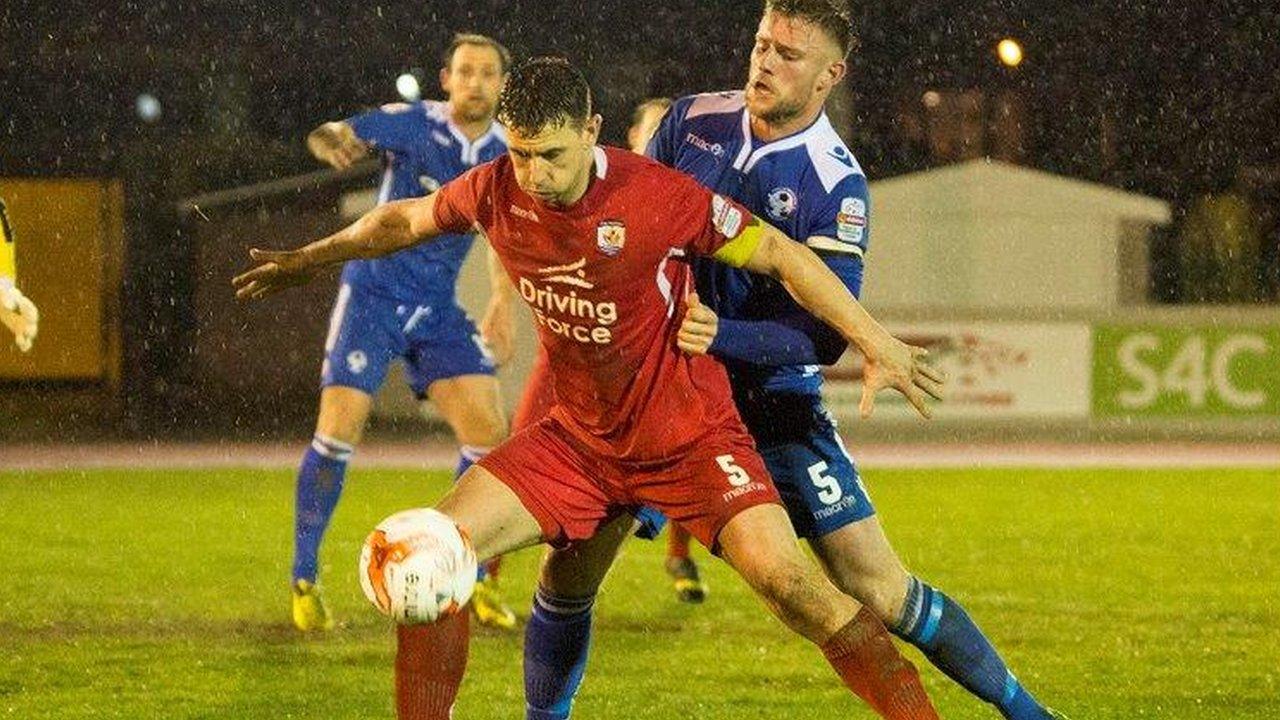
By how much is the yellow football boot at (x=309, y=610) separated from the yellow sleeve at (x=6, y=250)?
1.67m

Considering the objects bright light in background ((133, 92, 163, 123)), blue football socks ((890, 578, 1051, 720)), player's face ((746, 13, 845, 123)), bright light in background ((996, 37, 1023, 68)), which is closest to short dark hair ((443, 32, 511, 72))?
player's face ((746, 13, 845, 123))

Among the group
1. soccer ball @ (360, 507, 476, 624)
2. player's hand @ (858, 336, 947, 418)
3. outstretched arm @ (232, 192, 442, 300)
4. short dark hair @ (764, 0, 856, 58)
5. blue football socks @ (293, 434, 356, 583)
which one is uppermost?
short dark hair @ (764, 0, 856, 58)

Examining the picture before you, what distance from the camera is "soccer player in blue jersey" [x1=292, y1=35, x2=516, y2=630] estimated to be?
25.6ft

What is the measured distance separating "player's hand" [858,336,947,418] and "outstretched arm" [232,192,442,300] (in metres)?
1.17

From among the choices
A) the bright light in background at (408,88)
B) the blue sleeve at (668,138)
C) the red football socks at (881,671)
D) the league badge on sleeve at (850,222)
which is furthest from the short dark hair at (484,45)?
the bright light in background at (408,88)

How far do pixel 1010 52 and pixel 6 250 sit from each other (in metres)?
19.6

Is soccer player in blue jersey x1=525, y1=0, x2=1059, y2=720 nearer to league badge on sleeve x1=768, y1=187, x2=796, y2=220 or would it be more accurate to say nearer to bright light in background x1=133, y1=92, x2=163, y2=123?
league badge on sleeve x1=768, y1=187, x2=796, y2=220

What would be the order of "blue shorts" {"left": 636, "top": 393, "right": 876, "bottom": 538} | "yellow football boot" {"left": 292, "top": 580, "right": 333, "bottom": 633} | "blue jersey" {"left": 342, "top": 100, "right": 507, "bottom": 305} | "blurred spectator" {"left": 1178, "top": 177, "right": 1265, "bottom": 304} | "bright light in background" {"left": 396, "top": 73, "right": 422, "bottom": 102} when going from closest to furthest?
"blue shorts" {"left": 636, "top": 393, "right": 876, "bottom": 538}
"yellow football boot" {"left": 292, "top": 580, "right": 333, "bottom": 633}
"blue jersey" {"left": 342, "top": 100, "right": 507, "bottom": 305}
"blurred spectator" {"left": 1178, "top": 177, "right": 1265, "bottom": 304}
"bright light in background" {"left": 396, "top": 73, "right": 422, "bottom": 102}

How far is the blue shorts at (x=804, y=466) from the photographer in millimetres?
5398

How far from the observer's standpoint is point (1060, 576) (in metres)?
9.48

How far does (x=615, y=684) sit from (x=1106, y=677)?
168cm

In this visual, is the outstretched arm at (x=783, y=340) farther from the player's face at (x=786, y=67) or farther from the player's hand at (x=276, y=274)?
the player's hand at (x=276, y=274)

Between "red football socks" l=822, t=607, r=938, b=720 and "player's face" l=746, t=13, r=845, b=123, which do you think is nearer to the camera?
"red football socks" l=822, t=607, r=938, b=720

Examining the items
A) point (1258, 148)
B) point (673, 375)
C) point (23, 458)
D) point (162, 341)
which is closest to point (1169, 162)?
point (1258, 148)
